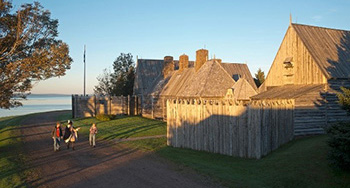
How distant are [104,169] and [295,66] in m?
16.9

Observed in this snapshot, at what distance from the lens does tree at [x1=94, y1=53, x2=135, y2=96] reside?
179ft

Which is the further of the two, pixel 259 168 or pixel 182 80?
pixel 182 80

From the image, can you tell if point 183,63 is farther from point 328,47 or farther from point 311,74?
point 311,74

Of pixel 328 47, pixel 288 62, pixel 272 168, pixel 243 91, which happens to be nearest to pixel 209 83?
pixel 243 91

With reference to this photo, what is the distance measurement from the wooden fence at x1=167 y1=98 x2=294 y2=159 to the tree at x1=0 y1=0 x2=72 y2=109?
26.1ft

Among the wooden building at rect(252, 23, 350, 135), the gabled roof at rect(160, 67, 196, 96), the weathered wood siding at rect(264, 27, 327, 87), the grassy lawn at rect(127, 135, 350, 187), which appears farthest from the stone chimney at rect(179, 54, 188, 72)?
the grassy lawn at rect(127, 135, 350, 187)

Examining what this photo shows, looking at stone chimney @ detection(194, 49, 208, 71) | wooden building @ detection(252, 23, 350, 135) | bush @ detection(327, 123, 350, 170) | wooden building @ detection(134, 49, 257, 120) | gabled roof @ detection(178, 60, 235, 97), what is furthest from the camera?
stone chimney @ detection(194, 49, 208, 71)

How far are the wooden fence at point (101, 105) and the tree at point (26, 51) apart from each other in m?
21.1

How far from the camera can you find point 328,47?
77.5 feet

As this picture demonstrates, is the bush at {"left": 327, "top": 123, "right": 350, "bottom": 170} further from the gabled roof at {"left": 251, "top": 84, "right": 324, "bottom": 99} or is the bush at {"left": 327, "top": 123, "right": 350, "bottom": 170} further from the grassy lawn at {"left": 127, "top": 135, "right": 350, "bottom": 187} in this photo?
the gabled roof at {"left": 251, "top": 84, "right": 324, "bottom": 99}

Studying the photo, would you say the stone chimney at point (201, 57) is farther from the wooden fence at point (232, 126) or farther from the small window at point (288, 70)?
the wooden fence at point (232, 126)

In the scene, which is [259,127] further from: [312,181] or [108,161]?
[108,161]

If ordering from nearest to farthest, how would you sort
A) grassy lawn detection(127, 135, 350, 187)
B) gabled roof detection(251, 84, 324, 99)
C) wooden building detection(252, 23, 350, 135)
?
grassy lawn detection(127, 135, 350, 187), wooden building detection(252, 23, 350, 135), gabled roof detection(251, 84, 324, 99)

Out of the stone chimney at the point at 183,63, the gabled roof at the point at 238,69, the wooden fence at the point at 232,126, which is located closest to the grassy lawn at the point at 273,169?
the wooden fence at the point at 232,126
